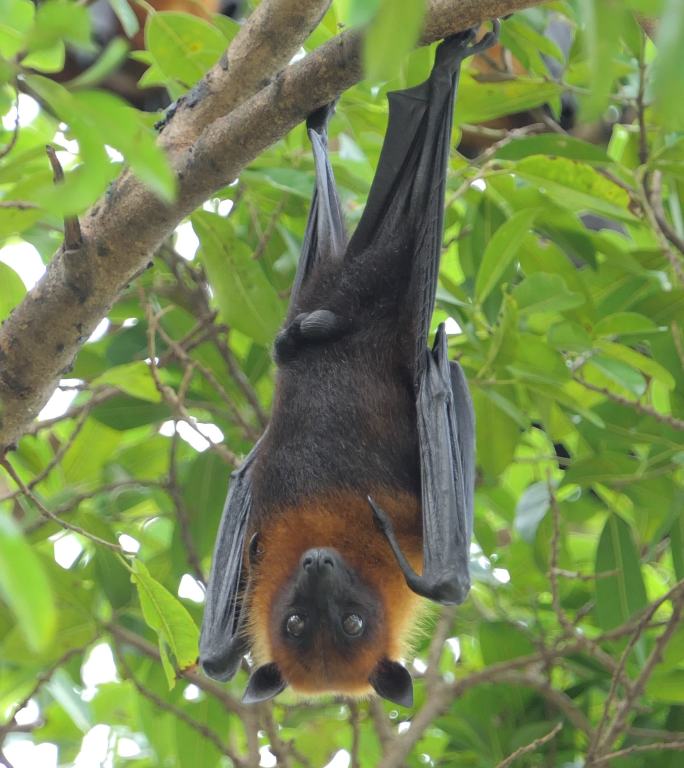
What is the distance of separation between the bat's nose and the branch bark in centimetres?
110

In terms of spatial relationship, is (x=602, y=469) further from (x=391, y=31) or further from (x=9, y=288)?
(x=391, y=31)

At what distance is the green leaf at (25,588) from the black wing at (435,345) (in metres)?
2.87

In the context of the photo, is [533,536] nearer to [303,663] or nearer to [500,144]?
[303,663]

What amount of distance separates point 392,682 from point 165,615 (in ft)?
4.31

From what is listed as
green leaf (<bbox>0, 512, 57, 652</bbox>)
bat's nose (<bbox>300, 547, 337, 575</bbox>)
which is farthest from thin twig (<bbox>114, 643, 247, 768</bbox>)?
green leaf (<bbox>0, 512, 57, 652</bbox>)

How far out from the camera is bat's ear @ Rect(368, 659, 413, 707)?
165 inches

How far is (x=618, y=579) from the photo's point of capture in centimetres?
468

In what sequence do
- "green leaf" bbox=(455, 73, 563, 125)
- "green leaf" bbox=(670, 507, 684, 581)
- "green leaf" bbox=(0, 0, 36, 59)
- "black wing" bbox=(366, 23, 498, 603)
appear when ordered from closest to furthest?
"green leaf" bbox=(0, 0, 36, 59) → "black wing" bbox=(366, 23, 498, 603) → "green leaf" bbox=(455, 73, 563, 125) → "green leaf" bbox=(670, 507, 684, 581)

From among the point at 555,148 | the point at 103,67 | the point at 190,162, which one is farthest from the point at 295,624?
the point at 103,67

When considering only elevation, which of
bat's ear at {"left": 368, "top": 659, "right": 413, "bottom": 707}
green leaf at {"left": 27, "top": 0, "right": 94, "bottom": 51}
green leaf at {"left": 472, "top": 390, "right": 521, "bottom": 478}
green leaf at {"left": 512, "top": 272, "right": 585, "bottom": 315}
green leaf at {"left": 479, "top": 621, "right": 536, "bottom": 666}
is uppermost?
green leaf at {"left": 27, "top": 0, "right": 94, "bottom": 51}

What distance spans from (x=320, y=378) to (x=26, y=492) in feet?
4.55

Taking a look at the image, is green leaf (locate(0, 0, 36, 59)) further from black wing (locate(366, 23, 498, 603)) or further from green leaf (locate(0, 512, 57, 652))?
green leaf (locate(0, 512, 57, 652))

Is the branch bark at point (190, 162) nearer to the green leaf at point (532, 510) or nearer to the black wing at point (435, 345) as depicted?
the black wing at point (435, 345)

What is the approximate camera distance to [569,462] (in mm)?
4645
